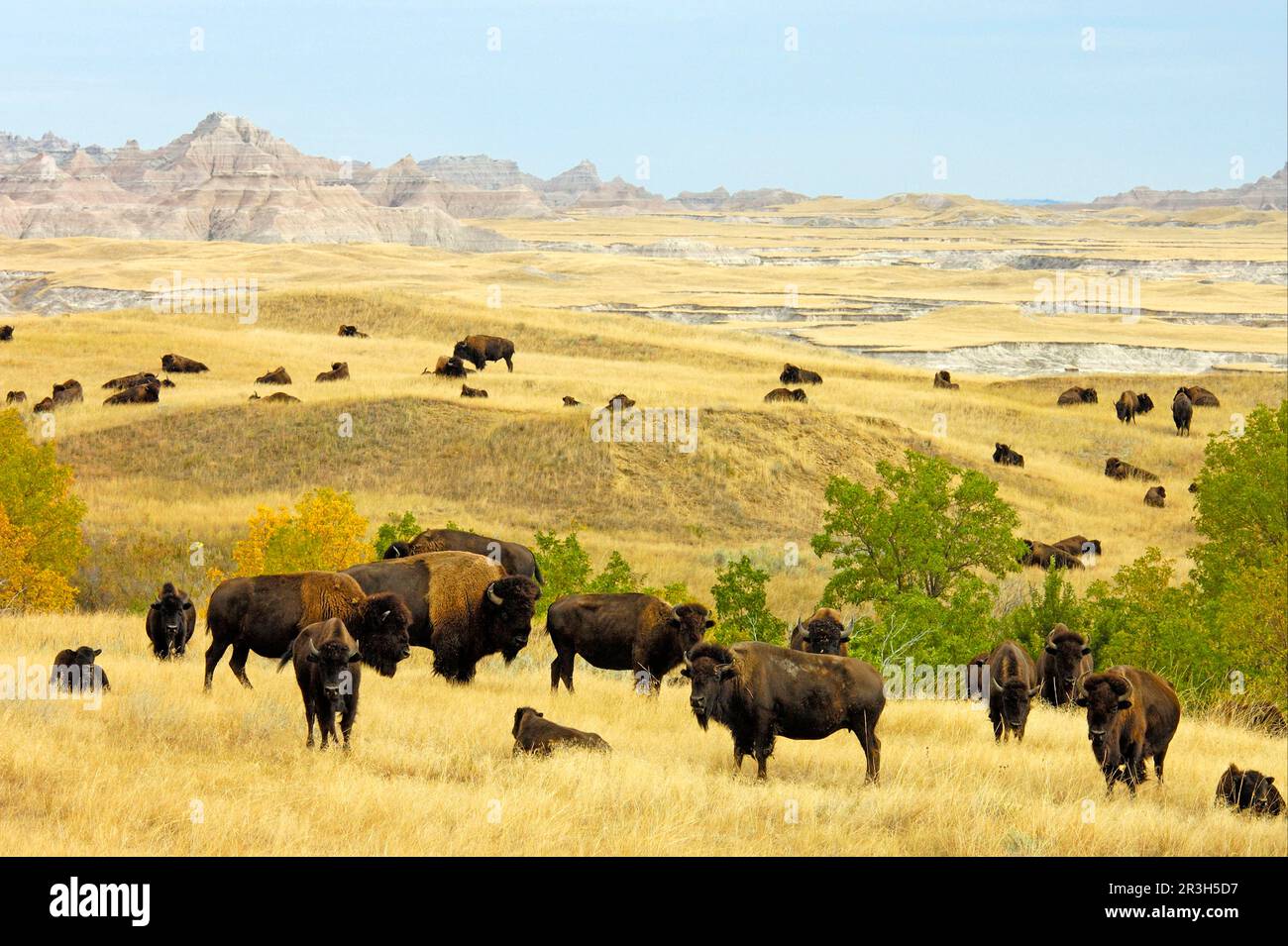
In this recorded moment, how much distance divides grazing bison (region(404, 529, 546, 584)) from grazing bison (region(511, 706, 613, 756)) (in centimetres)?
720

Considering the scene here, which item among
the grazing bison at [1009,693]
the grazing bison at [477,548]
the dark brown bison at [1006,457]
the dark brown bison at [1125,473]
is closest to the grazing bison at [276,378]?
the dark brown bison at [1006,457]

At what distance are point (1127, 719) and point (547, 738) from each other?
543 cm

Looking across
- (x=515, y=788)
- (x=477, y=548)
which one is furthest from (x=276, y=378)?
(x=515, y=788)

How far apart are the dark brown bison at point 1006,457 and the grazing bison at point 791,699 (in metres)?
38.6

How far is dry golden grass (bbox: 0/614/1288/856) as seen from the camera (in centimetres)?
905

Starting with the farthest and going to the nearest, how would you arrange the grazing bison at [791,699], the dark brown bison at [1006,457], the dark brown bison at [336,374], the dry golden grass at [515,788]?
the dark brown bison at [336,374] → the dark brown bison at [1006,457] → the grazing bison at [791,699] → the dry golden grass at [515,788]

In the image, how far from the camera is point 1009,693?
562 inches

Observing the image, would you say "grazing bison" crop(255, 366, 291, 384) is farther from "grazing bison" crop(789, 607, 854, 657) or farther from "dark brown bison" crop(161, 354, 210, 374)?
"grazing bison" crop(789, 607, 854, 657)

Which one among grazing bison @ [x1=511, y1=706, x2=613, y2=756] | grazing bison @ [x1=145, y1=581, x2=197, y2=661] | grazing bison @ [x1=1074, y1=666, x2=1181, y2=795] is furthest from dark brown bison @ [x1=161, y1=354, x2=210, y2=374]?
grazing bison @ [x1=1074, y1=666, x2=1181, y2=795]

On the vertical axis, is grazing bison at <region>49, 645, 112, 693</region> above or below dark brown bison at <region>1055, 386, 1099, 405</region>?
below

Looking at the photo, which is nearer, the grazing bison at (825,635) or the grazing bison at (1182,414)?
the grazing bison at (825,635)

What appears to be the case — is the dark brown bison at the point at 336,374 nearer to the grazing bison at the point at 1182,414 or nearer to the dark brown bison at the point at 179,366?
the dark brown bison at the point at 179,366

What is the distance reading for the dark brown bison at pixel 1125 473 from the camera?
50.4 m

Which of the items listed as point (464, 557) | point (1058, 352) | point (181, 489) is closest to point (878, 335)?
point (1058, 352)
